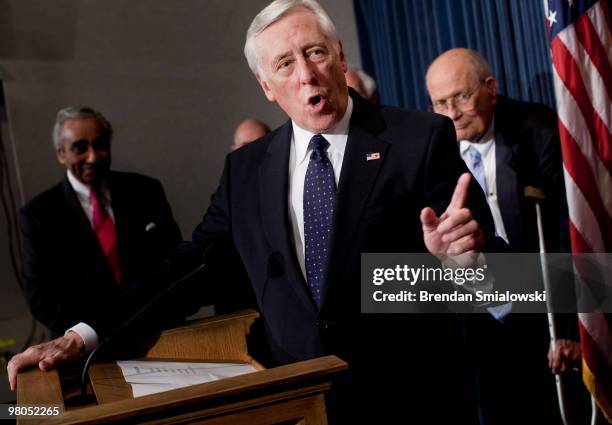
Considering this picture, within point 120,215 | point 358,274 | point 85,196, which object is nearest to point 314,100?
point 358,274

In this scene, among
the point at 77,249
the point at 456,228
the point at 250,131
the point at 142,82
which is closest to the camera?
the point at 456,228

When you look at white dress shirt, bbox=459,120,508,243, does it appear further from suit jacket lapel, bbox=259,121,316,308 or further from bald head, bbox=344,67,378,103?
suit jacket lapel, bbox=259,121,316,308

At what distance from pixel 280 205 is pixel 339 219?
175 millimetres

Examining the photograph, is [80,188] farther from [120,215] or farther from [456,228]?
[456,228]

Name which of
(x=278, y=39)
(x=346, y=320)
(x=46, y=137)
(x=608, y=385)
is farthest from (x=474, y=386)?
(x=46, y=137)

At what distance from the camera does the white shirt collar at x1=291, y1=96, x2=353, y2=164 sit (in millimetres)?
1659

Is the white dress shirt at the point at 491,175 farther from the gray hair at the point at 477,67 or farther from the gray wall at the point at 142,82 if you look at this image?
the gray wall at the point at 142,82

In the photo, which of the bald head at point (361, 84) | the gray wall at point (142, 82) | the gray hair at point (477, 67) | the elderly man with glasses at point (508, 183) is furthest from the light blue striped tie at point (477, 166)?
the gray wall at point (142, 82)

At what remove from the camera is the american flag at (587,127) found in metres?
2.33

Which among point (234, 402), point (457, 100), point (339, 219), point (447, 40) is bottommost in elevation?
point (234, 402)

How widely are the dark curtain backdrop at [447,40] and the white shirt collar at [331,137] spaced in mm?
1637

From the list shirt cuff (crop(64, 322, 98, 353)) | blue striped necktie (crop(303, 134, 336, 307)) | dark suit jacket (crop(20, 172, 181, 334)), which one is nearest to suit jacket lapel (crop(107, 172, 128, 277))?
dark suit jacket (crop(20, 172, 181, 334))

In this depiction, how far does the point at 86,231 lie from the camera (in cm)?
309

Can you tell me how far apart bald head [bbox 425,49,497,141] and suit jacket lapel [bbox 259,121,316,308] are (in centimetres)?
113
